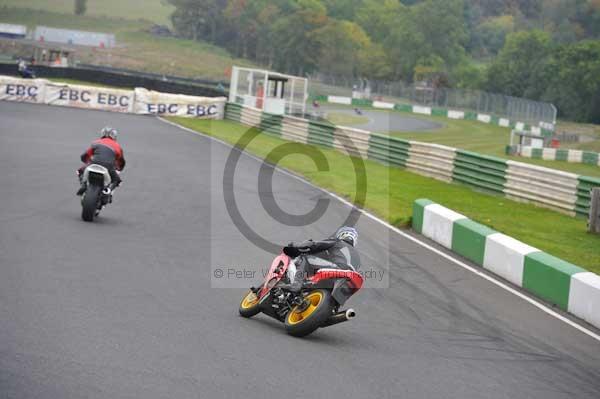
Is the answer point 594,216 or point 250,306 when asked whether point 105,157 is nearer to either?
point 250,306

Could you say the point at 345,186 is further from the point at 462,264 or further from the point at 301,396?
the point at 301,396

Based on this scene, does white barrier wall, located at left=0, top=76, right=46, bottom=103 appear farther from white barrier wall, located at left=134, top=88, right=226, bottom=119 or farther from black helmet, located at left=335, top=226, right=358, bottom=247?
black helmet, located at left=335, top=226, right=358, bottom=247

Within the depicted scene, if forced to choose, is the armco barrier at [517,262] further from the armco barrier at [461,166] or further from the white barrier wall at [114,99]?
the white barrier wall at [114,99]

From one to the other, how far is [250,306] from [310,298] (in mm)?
908

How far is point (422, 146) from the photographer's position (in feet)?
87.5

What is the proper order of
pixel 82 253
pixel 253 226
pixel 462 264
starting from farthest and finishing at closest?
pixel 253 226, pixel 462 264, pixel 82 253

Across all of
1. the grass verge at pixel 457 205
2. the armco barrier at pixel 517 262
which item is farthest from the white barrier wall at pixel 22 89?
the armco barrier at pixel 517 262

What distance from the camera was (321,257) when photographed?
8.55m

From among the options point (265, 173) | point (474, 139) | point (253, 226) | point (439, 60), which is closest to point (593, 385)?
point (253, 226)

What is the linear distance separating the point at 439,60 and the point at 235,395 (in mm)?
118942

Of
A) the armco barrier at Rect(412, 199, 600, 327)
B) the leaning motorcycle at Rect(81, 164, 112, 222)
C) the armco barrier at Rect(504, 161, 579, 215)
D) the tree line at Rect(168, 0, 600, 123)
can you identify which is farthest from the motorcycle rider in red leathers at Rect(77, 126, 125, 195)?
the tree line at Rect(168, 0, 600, 123)

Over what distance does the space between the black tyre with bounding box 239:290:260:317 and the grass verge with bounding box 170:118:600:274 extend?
6805 millimetres

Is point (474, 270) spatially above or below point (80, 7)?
below

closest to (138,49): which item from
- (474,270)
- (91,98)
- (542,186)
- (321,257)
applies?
(91,98)
